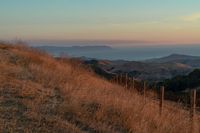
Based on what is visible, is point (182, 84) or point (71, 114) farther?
point (182, 84)

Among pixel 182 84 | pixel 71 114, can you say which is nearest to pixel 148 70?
pixel 182 84

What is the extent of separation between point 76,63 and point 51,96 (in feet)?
43.5

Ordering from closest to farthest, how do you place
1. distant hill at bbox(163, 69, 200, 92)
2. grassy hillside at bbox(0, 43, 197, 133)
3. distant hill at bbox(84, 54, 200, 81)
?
grassy hillside at bbox(0, 43, 197, 133), distant hill at bbox(163, 69, 200, 92), distant hill at bbox(84, 54, 200, 81)

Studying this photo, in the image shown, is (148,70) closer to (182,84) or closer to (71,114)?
(182,84)

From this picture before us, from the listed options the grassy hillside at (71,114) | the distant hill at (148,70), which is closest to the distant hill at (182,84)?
the distant hill at (148,70)

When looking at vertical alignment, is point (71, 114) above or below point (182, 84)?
above

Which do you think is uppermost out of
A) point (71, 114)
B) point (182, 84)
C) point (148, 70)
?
point (71, 114)

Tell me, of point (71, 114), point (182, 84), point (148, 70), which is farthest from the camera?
point (148, 70)

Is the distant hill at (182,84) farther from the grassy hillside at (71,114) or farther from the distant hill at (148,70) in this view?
the grassy hillside at (71,114)

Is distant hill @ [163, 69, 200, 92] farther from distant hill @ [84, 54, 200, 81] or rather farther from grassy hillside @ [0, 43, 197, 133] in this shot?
grassy hillside @ [0, 43, 197, 133]

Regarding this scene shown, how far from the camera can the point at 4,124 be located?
912 cm

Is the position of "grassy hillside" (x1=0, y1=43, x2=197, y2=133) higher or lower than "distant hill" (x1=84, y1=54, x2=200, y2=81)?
higher

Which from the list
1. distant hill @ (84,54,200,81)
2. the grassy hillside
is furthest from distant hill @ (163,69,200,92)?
the grassy hillside

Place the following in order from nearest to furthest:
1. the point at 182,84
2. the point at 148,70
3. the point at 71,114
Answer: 1. the point at 71,114
2. the point at 182,84
3. the point at 148,70
